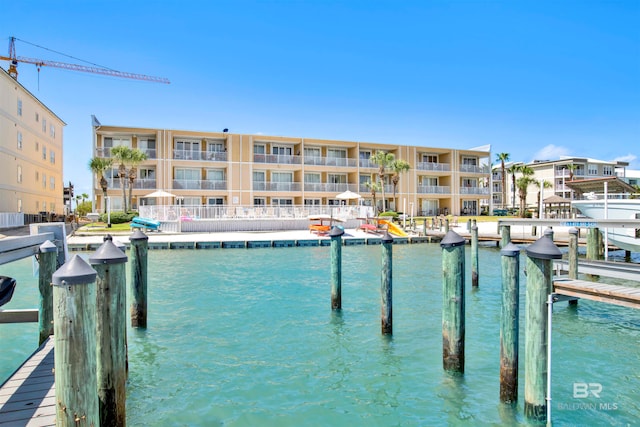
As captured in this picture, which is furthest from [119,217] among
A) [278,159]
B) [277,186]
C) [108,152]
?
[278,159]

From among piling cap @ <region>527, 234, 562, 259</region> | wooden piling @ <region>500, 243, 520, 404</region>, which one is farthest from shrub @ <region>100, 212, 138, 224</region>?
piling cap @ <region>527, 234, 562, 259</region>

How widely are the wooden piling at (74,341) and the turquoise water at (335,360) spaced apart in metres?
2.88

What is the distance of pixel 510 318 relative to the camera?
19.8 feet

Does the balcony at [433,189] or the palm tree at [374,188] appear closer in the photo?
the palm tree at [374,188]

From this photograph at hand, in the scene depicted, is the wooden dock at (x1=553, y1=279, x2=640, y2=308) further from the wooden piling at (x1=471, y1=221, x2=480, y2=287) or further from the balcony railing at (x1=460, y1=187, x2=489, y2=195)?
the balcony railing at (x1=460, y1=187, x2=489, y2=195)

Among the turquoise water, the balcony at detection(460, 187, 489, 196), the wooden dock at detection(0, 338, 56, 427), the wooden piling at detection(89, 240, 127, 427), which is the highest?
the balcony at detection(460, 187, 489, 196)

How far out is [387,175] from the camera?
53750 mm

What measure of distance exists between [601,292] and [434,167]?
1945 inches

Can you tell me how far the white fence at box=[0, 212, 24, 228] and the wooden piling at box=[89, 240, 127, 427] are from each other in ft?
110

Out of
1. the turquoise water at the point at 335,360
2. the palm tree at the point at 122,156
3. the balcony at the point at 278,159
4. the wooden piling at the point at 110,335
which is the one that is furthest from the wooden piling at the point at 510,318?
the balcony at the point at 278,159

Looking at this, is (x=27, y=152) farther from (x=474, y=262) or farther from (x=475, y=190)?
(x=475, y=190)

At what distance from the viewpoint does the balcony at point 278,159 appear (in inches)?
1893

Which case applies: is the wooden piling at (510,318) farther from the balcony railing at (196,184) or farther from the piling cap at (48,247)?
the balcony railing at (196,184)

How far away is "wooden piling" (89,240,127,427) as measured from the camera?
5078mm
